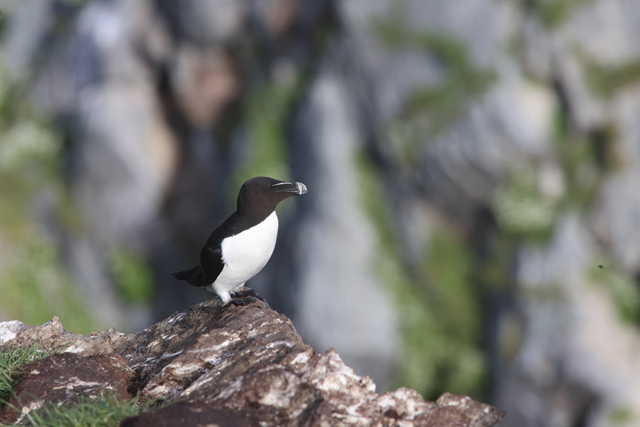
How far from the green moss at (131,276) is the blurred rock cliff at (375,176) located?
7 centimetres

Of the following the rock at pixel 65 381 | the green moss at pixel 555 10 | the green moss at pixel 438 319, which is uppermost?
the green moss at pixel 555 10

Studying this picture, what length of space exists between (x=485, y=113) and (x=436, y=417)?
9603 mm

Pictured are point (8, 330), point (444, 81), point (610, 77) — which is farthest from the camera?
point (444, 81)

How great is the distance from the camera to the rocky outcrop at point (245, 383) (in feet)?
10.8

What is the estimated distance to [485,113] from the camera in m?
12.0

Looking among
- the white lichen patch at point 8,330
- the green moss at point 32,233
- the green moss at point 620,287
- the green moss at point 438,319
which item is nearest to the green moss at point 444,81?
the green moss at point 438,319

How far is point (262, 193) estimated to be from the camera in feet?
15.7

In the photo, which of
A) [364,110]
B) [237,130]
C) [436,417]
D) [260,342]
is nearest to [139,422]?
[260,342]

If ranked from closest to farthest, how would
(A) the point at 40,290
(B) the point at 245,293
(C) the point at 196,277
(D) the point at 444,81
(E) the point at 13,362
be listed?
1. (E) the point at 13,362
2. (C) the point at 196,277
3. (B) the point at 245,293
4. (D) the point at 444,81
5. (A) the point at 40,290

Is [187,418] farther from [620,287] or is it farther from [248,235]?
[620,287]

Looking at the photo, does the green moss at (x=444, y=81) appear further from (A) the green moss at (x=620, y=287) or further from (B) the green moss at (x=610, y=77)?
(A) the green moss at (x=620, y=287)

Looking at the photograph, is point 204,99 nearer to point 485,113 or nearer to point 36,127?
point 36,127

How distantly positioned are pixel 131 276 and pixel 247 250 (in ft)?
42.5

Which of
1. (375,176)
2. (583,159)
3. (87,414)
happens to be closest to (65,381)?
(87,414)
